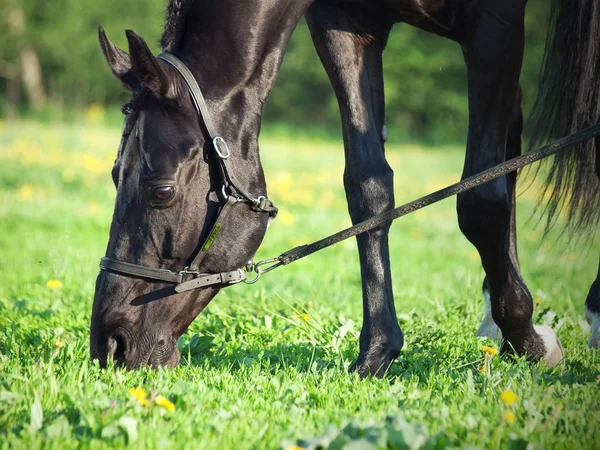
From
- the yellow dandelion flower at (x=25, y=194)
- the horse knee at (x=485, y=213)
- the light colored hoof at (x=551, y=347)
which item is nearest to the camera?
the horse knee at (x=485, y=213)

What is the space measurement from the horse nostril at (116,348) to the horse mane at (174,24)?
1.15 m

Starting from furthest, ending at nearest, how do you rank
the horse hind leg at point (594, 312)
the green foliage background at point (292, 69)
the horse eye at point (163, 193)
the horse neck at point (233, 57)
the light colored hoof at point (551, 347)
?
the green foliage background at point (292, 69), the horse hind leg at point (594, 312), the light colored hoof at point (551, 347), the horse neck at point (233, 57), the horse eye at point (163, 193)

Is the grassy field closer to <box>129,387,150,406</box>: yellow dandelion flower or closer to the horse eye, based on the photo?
<box>129,387,150,406</box>: yellow dandelion flower

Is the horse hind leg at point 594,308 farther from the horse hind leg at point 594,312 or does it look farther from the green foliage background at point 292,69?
the green foliage background at point 292,69

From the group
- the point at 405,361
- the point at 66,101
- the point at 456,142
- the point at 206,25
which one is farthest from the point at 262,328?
the point at 66,101

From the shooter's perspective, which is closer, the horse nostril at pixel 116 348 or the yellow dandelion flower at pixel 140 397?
the yellow dandelion flower at pixel 140 397

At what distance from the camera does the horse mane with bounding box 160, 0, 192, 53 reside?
9.00ft

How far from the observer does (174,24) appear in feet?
9.13

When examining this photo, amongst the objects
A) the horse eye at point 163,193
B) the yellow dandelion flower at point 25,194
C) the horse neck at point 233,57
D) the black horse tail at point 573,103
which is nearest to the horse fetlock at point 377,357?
the horse neck at point 233,57

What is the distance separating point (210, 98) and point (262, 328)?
4.48 ft

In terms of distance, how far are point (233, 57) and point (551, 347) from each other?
193cm

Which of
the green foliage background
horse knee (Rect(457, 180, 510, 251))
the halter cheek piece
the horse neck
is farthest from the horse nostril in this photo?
the green foliage background

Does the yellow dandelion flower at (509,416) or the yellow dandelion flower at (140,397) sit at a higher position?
the yellow dandelion flower at (509,416)

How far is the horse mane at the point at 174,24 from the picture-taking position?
9.00ft
